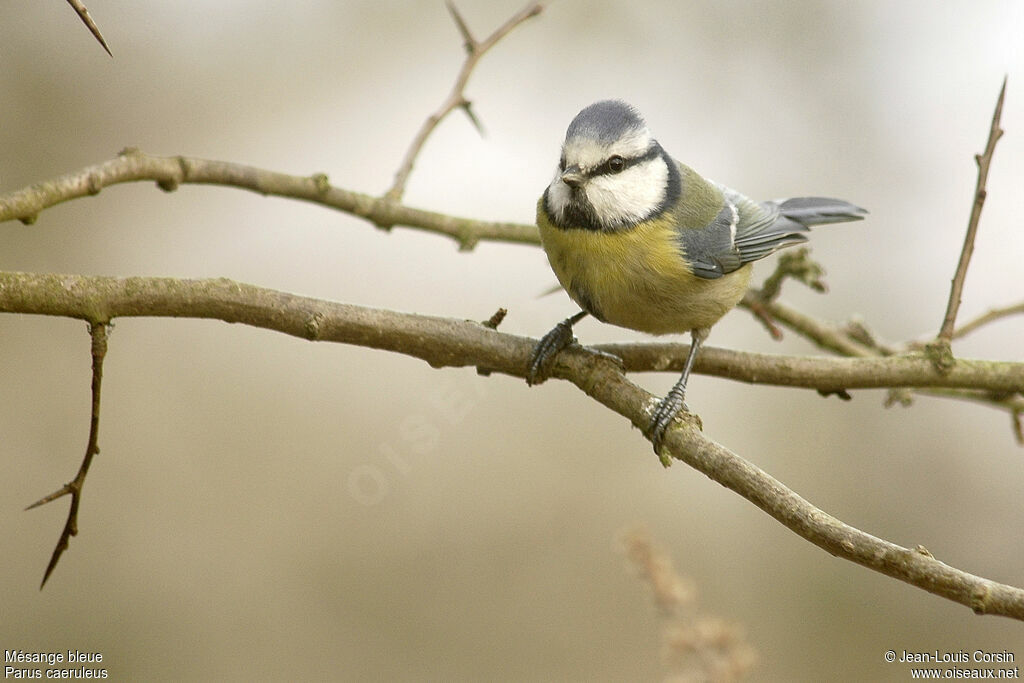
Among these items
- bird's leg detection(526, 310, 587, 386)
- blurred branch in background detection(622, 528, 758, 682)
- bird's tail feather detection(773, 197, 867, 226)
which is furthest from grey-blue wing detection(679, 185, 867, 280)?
blurred branch in background detection(622, 528, 758, 682)

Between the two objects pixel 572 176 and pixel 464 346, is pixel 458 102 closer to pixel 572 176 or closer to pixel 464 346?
pixel 572 176

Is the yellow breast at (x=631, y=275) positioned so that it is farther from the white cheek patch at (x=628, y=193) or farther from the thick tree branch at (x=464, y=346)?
the thick tree branch at (x=464, y=346)

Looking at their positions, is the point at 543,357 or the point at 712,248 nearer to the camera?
the point at 543,357

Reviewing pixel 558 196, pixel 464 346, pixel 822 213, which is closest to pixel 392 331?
pixel 464 346

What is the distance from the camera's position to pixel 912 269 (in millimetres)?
4406

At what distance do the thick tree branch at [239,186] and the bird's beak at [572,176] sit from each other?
489 mm

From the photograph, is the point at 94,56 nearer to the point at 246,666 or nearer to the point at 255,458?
the point at 255,458

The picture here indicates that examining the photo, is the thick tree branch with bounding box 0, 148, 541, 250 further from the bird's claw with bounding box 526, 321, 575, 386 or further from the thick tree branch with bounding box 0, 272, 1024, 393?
the bird's claw with bounding box 526, 321, 575, 386

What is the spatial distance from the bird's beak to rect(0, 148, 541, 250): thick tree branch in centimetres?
Answer: 49

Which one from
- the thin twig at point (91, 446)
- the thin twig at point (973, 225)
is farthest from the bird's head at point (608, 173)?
the thin twig at point (91, 446)

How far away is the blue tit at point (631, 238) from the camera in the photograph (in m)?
2.09

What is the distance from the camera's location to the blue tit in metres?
2.09

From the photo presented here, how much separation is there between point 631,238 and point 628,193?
114mm

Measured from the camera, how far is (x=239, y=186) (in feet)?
7.68
